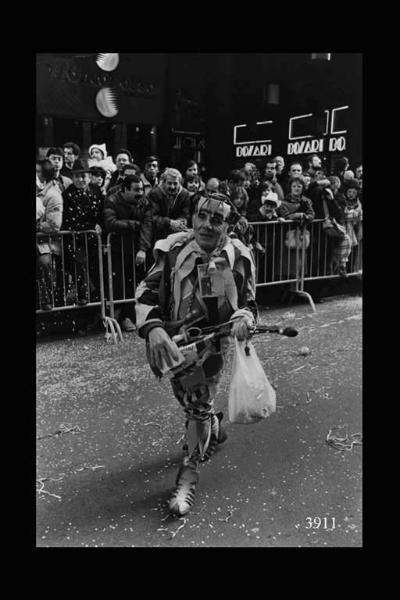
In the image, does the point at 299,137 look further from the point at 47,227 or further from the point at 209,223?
the point at 209,223

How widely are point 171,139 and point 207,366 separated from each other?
6.69 m

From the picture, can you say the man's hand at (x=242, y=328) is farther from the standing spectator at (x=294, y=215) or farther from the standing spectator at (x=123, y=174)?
the standing spectator at (x=294, y=215)

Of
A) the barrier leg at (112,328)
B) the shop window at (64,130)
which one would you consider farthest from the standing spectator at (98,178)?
the shop window at (64,130)

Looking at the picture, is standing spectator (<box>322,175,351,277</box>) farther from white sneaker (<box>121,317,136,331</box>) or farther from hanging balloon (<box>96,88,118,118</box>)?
hanging balloon (<box>96,88,118,118</box>)

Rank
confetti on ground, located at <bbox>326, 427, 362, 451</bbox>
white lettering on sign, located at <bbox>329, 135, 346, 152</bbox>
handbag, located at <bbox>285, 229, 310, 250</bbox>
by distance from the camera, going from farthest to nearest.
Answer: white lettering on sign, located at <bbox>329, 135, 346, 152</bbox>
handbag, located at <bbox>285, 229, 310, 250</bbox>
confetti on ground, located at <bbox>326, 427, 362, 451</bbox>

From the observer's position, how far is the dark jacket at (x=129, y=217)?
572 cm

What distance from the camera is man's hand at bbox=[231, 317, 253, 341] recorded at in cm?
273

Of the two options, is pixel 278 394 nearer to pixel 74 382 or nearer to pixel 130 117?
pixel 74 382

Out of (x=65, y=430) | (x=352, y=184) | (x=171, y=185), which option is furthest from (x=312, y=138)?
(x=65, y=430)

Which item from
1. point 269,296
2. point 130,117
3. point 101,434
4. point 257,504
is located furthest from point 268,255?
point 257,504

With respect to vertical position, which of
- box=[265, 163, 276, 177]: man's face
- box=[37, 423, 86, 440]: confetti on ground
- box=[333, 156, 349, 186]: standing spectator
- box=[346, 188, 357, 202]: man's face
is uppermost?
box=[333, 156, 349, 186]: standing spectator

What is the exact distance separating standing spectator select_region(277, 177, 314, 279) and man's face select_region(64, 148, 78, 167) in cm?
255

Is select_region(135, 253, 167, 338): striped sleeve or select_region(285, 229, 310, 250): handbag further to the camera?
select_region(285, 229, 310, 250): handbag

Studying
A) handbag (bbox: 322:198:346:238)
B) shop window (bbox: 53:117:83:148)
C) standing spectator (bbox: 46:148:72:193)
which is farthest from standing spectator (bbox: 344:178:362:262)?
shop window (bbox: 53:117:83:148)
